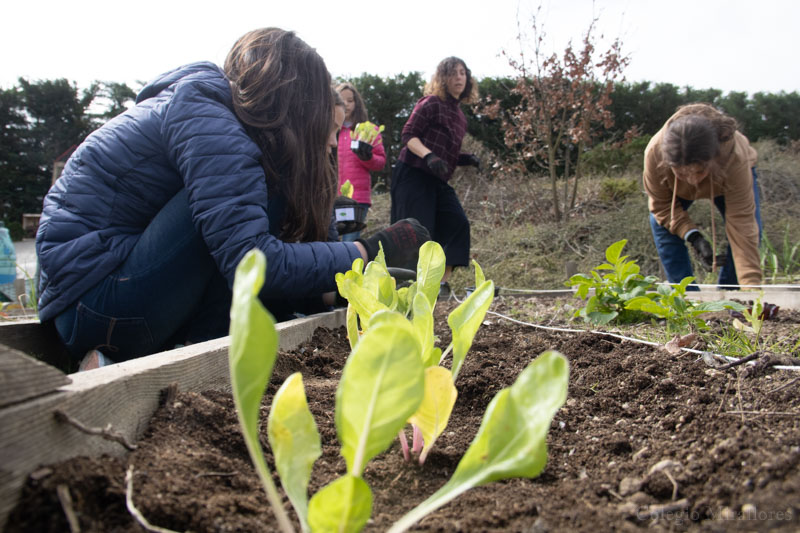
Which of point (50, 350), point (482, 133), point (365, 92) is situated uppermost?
point (365, 92)

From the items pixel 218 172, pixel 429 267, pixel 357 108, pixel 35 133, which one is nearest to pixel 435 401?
pixel 429 267

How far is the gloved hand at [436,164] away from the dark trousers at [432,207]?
0.21 meters

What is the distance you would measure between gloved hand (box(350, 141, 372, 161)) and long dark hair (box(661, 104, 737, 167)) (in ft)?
7.72

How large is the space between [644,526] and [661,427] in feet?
1.42

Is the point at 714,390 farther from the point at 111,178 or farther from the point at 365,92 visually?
the point at 365,92

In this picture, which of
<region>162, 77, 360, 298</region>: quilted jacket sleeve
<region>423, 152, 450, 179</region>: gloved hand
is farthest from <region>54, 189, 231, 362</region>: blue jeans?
<region>423, 152, 450, 179</region>: gloved hand

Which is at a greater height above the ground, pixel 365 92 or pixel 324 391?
pixel 365 92

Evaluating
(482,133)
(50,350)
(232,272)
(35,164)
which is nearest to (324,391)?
(232,272)

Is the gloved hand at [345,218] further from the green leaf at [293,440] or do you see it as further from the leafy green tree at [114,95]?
the leafy green tree at [114,95]

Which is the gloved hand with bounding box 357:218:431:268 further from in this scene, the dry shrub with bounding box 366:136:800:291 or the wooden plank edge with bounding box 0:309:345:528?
the dry shrub with bounding box 366:136:800:291

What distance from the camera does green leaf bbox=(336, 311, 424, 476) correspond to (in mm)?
493

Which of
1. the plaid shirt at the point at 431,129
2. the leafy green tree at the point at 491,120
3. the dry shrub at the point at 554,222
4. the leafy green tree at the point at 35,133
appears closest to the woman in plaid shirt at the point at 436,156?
the plaid shirt at the point at 431,129

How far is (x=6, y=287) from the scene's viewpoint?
5.53m

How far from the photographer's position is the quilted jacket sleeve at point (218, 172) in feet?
5.01
